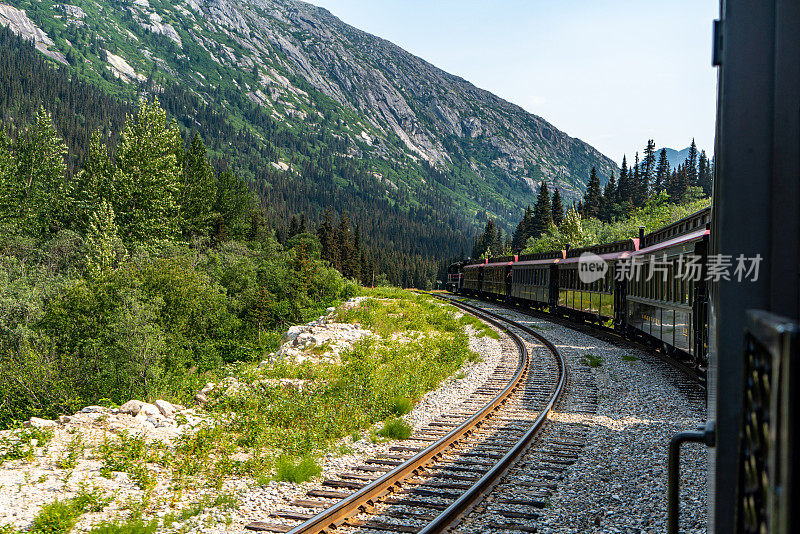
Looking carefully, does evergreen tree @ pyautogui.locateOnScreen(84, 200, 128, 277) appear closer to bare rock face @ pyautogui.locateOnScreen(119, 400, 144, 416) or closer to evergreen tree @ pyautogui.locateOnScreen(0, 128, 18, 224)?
evergreen tree @ pyautogui.locateOnScreen(0, 128, 18, 224)

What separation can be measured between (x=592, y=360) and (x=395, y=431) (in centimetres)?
935

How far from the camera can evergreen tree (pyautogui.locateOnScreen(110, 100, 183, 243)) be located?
42469 millimetres

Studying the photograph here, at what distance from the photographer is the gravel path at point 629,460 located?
238 inches

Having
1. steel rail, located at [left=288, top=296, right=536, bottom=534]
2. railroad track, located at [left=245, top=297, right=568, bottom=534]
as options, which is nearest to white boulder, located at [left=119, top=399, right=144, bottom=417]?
railroad track, located at [left=245, top=297, right=568, bottom=534]

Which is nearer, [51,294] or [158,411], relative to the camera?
[158,411]

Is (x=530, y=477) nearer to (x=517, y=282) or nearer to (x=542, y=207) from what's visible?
(x=517, y=282)

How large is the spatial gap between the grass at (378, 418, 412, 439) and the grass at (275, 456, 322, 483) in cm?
211

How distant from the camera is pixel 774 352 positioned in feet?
3.72

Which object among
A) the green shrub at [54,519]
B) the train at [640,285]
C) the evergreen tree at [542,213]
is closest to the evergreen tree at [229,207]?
the train at [640,285]

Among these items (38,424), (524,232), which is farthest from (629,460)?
(524,232)

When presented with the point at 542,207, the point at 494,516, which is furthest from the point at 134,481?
Answer: the point at 542,207

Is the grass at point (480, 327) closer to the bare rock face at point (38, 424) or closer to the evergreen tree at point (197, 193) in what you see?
the bare rock face at point (38, 424)

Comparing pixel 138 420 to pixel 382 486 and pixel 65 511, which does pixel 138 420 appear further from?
pixel 382 486

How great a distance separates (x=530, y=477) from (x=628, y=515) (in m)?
1.49
